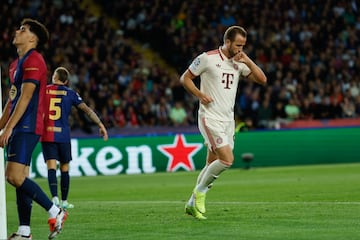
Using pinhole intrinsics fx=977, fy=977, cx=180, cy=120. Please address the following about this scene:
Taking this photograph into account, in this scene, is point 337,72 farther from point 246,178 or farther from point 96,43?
point 246,178

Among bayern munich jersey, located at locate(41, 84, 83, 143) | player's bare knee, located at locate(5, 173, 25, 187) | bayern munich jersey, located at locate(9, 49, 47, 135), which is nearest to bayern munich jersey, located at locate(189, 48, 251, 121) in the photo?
bayern munich jersey, located at locate(41, 84, 83, 143)

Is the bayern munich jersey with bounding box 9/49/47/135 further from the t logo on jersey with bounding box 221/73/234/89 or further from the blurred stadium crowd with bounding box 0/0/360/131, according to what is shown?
the blurred stadium crowd with bounding box 0/0/360/131

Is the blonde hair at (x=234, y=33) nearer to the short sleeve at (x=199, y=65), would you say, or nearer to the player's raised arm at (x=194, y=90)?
the short sleeve at (x=199, y=65)

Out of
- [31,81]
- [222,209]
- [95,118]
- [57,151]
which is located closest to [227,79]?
[222,209]

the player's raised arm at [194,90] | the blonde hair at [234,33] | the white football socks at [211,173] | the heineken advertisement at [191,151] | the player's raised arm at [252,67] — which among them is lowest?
the heineken advertisement at [191,151]

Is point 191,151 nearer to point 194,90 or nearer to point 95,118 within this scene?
point 95,118

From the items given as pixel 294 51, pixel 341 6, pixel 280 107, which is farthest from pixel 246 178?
pixel 341 6

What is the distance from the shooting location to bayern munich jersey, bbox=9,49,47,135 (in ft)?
34.2

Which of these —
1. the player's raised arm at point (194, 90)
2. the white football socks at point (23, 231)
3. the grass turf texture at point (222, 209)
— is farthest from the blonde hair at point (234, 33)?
the white football socks at point (23, 231)

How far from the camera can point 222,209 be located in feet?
47.7

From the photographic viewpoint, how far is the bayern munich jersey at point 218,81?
531 inches

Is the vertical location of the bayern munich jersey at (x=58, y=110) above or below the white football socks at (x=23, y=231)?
above

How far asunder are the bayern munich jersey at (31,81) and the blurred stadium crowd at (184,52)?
17286 mm

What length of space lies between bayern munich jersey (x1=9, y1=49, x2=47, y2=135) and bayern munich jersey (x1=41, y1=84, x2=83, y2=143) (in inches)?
200
